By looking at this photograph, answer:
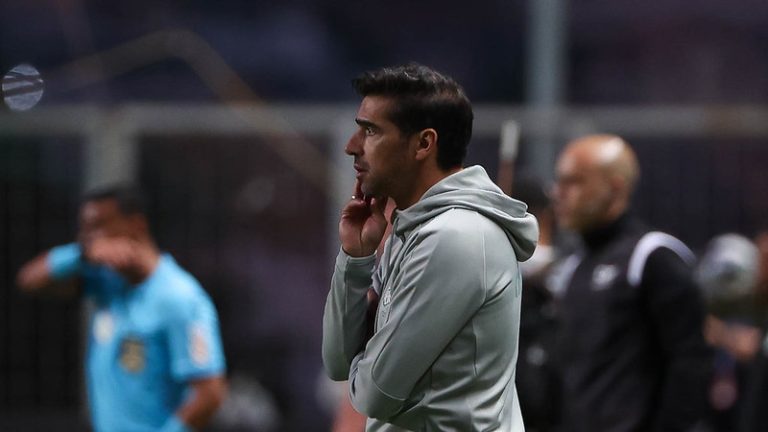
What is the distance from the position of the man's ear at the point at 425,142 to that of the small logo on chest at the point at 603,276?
2221 mm

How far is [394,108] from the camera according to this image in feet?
11.7

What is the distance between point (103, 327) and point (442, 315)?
3320 millimetres

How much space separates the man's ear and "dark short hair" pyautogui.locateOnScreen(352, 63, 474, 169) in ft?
0.04

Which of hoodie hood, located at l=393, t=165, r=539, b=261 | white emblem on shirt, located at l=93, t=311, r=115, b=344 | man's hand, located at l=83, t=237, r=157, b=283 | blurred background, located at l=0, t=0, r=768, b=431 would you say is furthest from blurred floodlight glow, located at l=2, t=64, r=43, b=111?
blurred background, located at l=0, t=0, r=768, b=431

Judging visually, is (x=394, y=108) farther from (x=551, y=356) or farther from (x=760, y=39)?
(x=760, y=39)

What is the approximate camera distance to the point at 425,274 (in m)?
3.46

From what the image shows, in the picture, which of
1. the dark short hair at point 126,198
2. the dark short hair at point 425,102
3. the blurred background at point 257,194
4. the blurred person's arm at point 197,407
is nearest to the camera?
the dark short hair at point 425,102

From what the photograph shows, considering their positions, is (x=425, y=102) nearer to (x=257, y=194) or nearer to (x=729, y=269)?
(x=729, y=269)

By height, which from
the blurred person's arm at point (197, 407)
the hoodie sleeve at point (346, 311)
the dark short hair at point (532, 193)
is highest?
the hoodie sleeve at point (346, 311)

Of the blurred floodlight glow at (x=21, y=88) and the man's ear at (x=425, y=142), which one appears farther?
the blurred floodlight glow at (x=21, y=88)

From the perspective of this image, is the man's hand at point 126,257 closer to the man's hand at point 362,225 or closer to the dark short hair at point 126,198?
the dark short hair at point 126,198

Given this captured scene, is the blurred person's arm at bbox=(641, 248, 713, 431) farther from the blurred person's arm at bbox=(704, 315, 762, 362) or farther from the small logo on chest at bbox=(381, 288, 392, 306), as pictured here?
the blurred person's arm at bbox=(704, 315, 762, 362)

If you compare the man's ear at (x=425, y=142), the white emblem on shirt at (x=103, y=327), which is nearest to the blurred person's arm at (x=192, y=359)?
the white emblem on shirt at (x=103, y=327)

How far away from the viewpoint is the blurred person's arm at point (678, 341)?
18.0 feet
